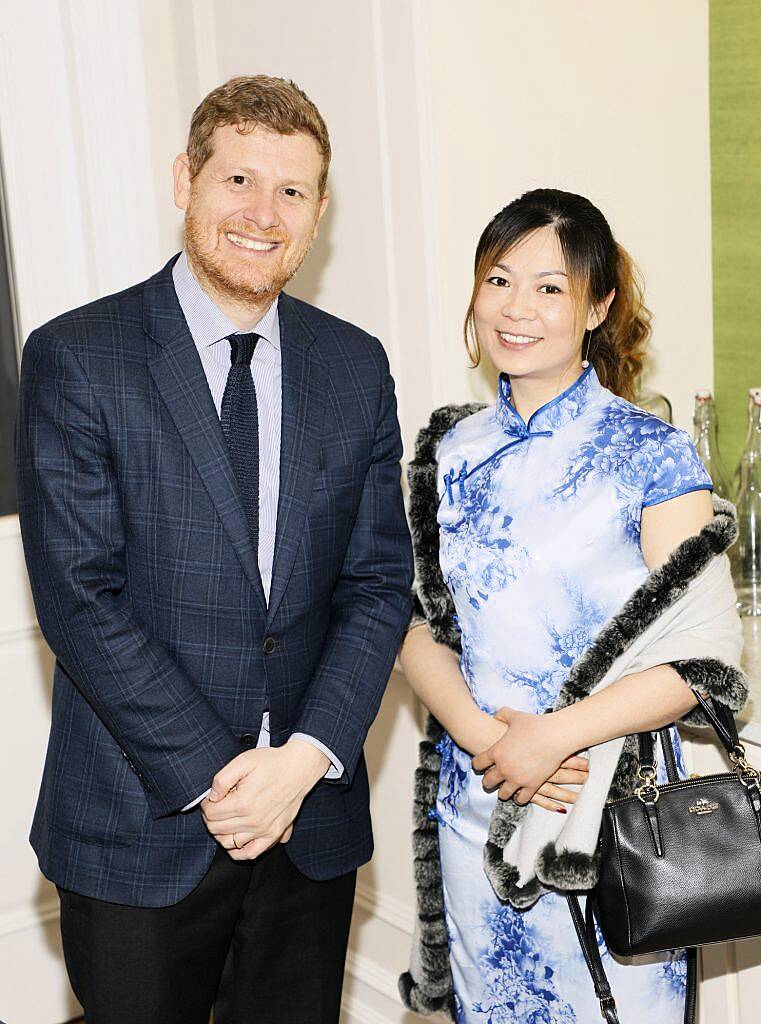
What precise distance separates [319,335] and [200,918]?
0.86 metres

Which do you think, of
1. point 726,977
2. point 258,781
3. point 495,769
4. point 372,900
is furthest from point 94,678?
point 372,900

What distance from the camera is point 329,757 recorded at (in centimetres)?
169

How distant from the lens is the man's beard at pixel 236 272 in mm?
1652

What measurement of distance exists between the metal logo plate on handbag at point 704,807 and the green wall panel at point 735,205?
3.73 ft

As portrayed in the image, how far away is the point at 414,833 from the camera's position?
1872 mm

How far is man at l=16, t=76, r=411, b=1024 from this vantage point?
1.58 metres

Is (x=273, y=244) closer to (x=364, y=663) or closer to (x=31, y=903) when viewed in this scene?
(x=364, y=663)

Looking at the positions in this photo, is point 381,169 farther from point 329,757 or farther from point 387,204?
point 329,757

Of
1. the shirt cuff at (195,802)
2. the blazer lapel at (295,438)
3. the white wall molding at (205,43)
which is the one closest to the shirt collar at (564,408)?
the blazer lapel at (295,438)

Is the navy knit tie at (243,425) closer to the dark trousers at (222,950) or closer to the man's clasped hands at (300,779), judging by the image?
the man's clasped hands at (300,779)

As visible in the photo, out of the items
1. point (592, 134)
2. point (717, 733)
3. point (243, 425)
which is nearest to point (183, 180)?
point (243, 425)

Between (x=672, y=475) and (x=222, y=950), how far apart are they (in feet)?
3.03

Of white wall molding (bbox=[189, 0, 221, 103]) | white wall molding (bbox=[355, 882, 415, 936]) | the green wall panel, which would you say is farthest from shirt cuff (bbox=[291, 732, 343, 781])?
white wall molding (bbox=[189, 0, 221, 103])

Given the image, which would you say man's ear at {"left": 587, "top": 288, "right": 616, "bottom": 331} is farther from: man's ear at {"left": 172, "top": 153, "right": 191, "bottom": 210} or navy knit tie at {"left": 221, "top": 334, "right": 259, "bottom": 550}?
man's ear at {"left": 172, "top": 153, "right": 191, "bottom": 210}
